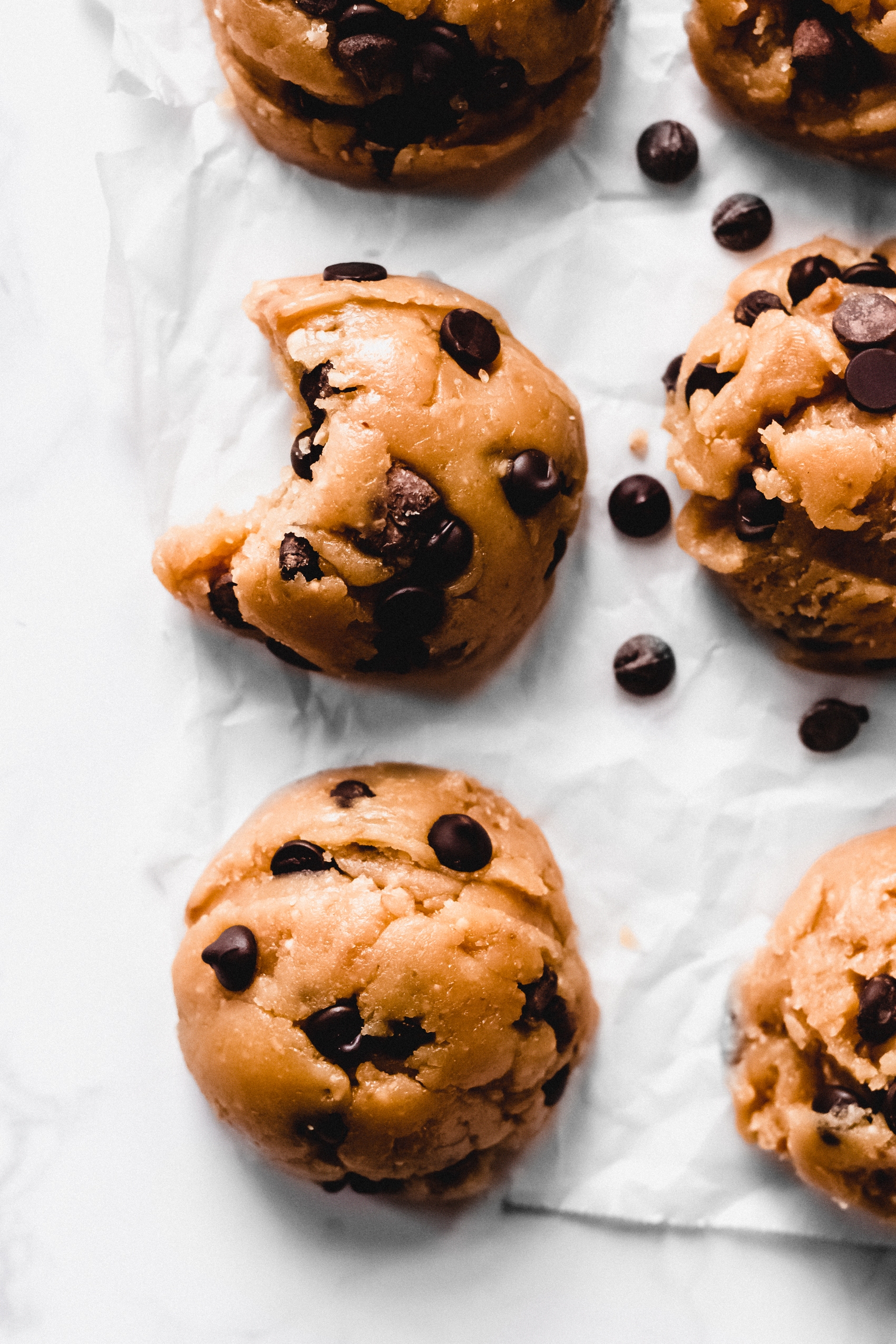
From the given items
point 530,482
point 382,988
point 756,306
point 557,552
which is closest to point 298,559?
point 530,482

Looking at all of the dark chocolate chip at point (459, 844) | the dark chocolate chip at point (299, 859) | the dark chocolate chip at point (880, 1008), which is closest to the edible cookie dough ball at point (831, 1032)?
the dark chocolate chip at point (880, 1008)

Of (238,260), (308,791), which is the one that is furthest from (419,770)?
(238,260)

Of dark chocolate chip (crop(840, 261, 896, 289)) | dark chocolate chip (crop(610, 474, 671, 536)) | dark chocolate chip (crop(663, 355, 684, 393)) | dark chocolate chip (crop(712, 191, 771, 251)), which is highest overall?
dark chocolate chip (crop(712, 191, 771, 251))

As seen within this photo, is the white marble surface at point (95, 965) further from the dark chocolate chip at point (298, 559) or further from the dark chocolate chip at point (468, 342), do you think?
the dark chocolate chip at point (468, 342)

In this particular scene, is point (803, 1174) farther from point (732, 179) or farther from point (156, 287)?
point (156, 287)

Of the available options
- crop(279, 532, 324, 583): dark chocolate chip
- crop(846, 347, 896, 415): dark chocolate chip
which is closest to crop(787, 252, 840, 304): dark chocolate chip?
crop(846, 347, 896, 415): dark chocolate chip

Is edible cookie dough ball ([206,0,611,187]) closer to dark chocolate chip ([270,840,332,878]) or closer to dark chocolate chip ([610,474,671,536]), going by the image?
dark chocolate chip ([610,474,671,536])

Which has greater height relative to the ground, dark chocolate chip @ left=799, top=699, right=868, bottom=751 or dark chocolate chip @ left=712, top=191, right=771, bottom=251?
dark chocolate chip @ left=712, top=191, right=771, bottom=251
